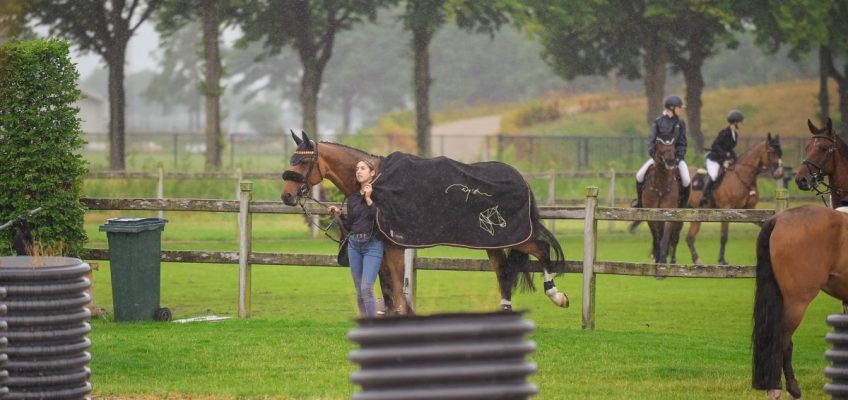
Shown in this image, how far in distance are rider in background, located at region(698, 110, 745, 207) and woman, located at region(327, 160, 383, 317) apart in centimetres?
1170

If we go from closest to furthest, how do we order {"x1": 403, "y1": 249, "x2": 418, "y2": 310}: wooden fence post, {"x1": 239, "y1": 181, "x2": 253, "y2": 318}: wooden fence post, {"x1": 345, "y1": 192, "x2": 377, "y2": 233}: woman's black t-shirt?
{"x1": 345, "y1": 192, "x2": 377, "y2": 233}: woman's black t-shirt → {"x1": 403, "y1": 249, "x2": 418, "y2": 310}: wooden fence post → {"x1": 239, "y1": 181, "x2": 253, "y2": 318}: wooden fence post

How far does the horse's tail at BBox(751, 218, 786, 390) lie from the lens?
972 centimetres

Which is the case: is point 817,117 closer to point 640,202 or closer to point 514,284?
point 640,202

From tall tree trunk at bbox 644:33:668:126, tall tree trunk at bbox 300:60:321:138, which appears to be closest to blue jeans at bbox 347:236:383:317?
tall tree trunk at bbox 300:60:321:138

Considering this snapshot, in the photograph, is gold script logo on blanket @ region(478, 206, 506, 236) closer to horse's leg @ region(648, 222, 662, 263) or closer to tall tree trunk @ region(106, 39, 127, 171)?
horse's leg @ region(648, 222, 662, 263)

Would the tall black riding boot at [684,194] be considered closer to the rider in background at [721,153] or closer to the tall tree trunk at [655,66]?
the rider in background at [721,153]

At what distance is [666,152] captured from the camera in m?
19.7

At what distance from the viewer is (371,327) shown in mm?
5430

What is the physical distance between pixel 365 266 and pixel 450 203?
1.30 m

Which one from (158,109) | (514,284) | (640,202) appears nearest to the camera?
(514,284)

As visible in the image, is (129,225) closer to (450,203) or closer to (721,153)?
(450,203)

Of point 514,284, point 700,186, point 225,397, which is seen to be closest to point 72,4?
point 700,186

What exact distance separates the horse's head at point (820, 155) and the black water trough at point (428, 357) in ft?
28.9

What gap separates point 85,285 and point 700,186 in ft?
55.6
